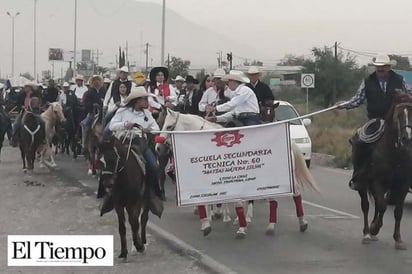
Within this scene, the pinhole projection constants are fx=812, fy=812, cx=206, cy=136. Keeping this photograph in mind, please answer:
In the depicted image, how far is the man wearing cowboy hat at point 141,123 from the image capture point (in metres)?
10.4

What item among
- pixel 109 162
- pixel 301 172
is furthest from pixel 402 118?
pixel 109 162

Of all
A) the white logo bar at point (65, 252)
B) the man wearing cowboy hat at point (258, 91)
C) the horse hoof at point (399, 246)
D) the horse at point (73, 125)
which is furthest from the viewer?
the horse at point (73, 125)

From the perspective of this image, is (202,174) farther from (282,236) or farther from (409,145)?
(409,145)

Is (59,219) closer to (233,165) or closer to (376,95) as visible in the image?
(233,165)

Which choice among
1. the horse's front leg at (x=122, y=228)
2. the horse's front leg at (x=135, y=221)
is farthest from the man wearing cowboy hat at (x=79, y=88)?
the horse's front leg at (x=122, y=228)

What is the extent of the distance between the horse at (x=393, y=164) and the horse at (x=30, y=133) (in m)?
10.9

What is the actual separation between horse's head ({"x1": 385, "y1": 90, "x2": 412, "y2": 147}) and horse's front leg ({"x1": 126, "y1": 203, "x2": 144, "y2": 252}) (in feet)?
11.3

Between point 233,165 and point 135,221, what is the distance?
1.99m

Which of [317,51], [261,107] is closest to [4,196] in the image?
[261,107]

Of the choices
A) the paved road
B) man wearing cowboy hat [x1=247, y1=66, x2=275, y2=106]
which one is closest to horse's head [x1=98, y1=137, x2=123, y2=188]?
the paved road

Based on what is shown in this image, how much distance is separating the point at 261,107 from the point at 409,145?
157 inches

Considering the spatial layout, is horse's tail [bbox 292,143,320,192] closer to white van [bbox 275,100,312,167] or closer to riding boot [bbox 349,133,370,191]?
riding boot [bbox 349,133,370,191]

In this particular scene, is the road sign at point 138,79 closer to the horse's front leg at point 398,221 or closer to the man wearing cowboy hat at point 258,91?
the man wearing cowboy hat at point 258,91

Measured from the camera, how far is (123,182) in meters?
9.73
